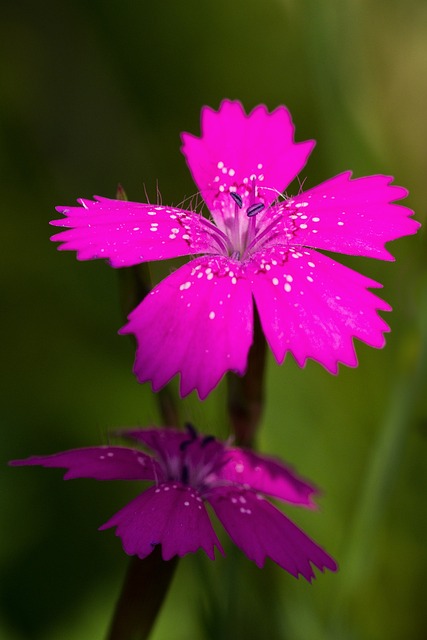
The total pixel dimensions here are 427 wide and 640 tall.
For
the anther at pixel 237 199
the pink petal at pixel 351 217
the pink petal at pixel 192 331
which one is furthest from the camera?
the anther at pixel 237 199

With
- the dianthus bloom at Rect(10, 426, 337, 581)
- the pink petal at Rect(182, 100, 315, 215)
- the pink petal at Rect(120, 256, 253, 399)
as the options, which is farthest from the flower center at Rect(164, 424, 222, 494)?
the pink petal at Rect(182, 100, 315, 215)

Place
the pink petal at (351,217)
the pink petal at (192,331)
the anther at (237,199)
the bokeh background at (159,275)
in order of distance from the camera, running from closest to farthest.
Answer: the pink petal at (192,331) < the pink petal at (351,217) < the anther at (237,199) < the bokeh background at (159,275)

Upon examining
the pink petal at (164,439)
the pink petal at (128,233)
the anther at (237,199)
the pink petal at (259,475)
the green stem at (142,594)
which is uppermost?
the anther at (237,199)

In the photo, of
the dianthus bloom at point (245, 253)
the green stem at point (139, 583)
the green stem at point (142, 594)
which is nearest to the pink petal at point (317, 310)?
the dianthus bloom at point (245, 253)

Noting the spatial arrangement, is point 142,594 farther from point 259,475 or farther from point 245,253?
point 245,253

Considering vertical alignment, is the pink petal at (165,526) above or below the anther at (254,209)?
below

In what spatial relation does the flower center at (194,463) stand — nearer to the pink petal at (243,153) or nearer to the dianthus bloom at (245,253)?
the dianthus bloom at (245,253)

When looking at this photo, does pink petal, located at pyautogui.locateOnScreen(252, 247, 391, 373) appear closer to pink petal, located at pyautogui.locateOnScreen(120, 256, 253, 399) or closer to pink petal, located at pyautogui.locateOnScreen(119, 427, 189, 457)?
pink petal, located at pyautogui.locateOnScreen(120, 256, 253, 399)

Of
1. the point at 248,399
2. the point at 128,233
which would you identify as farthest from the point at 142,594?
the point at 128,233
